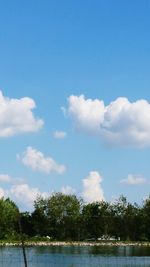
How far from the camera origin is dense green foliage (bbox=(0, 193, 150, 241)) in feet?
506

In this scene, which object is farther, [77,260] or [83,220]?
[83,220]

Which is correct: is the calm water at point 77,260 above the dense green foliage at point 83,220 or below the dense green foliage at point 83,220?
below

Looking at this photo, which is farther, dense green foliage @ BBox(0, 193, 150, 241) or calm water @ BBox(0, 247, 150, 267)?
dense green foliage @ BBox(0, 193, 150, 241)

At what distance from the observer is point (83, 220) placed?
156750mm

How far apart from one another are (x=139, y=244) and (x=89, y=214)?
886 inches

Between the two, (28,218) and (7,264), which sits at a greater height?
(28,218)

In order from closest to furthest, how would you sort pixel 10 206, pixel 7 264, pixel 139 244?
pixel 7 264, pixel 139 244, pixel 10 206

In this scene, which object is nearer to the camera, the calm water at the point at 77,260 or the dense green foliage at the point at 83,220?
the calm water at the point at 77,260

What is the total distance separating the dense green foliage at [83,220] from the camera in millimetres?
154125

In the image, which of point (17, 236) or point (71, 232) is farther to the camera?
point (71, 232)

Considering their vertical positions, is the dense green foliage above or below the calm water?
above

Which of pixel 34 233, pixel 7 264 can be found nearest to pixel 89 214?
pixel 34 233

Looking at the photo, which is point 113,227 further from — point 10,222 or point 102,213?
point 10,222

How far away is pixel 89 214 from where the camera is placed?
6280 inches
